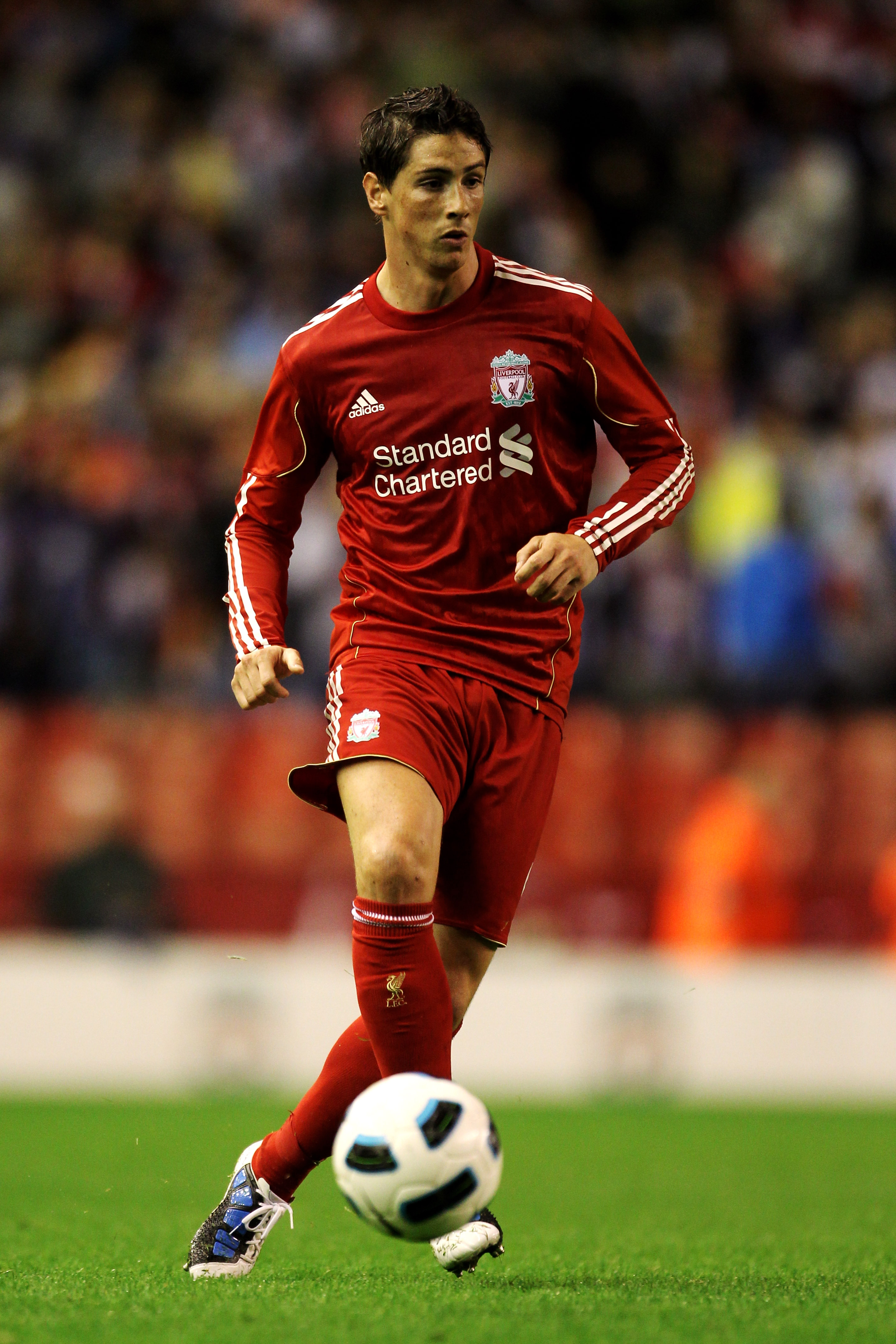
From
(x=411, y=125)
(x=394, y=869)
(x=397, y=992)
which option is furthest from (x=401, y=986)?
(x=411, y=125)

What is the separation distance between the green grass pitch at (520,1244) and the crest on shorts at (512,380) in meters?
2.03

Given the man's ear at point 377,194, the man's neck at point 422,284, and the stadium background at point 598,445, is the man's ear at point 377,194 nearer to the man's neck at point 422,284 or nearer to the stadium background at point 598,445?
the man's neck at point 422,284

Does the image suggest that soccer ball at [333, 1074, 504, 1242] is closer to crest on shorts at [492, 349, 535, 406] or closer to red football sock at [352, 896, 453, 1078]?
red football sock at [352, 896, 453, 1078]

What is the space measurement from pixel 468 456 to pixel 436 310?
0.38 m

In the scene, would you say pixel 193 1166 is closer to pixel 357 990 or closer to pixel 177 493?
pixel 357 990

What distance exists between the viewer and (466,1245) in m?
4.36

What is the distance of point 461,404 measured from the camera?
4535 mm

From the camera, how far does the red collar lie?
461 centimetres

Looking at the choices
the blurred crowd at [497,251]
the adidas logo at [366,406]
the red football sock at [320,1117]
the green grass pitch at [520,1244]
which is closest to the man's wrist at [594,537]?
the adidas logo at [366,406]

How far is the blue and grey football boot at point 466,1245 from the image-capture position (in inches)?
172

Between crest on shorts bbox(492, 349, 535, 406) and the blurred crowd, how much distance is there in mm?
6708

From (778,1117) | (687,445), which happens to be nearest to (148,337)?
(778,1117)

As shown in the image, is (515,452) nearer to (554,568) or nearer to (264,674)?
(554,568)

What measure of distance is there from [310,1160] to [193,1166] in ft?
10.4
